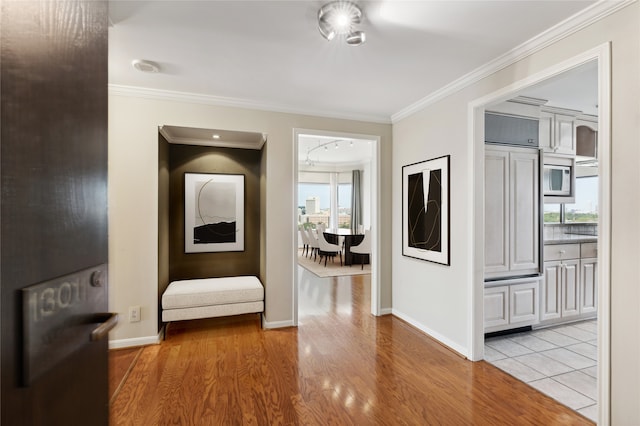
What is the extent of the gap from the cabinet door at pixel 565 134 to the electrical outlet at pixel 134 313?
498 cm

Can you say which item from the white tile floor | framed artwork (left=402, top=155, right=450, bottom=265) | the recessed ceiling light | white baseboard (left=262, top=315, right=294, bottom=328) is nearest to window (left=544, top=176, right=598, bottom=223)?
the white tile floor

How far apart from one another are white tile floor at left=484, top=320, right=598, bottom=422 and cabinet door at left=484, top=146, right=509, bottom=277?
76cm

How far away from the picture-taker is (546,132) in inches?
139

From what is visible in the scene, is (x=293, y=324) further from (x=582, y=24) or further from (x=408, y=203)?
(x=582, y=24)

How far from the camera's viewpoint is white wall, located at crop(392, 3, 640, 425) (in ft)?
5.64

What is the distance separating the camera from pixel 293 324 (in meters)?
3.62

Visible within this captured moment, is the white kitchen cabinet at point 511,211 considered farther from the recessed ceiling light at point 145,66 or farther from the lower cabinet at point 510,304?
Result: the recessed ceiling light at point 145,66

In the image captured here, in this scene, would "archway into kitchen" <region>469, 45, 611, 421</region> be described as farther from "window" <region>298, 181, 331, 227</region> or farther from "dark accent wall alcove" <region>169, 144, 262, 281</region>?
"window" <region>298, 181, 331, 227</region>

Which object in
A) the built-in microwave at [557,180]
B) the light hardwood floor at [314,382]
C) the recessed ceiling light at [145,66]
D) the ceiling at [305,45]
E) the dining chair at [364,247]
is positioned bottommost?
the light hardwood floor at [314,382]

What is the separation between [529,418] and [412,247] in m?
1.92

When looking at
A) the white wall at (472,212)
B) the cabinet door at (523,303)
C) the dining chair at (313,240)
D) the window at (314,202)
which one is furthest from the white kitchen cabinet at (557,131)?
the window at (314,202)

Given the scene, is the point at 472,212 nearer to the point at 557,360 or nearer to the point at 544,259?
the point at 544,259

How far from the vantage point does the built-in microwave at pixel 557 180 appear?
3.69 meters

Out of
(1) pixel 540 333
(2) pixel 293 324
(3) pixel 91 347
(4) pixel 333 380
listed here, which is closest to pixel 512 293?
(1) pixel 540 333
